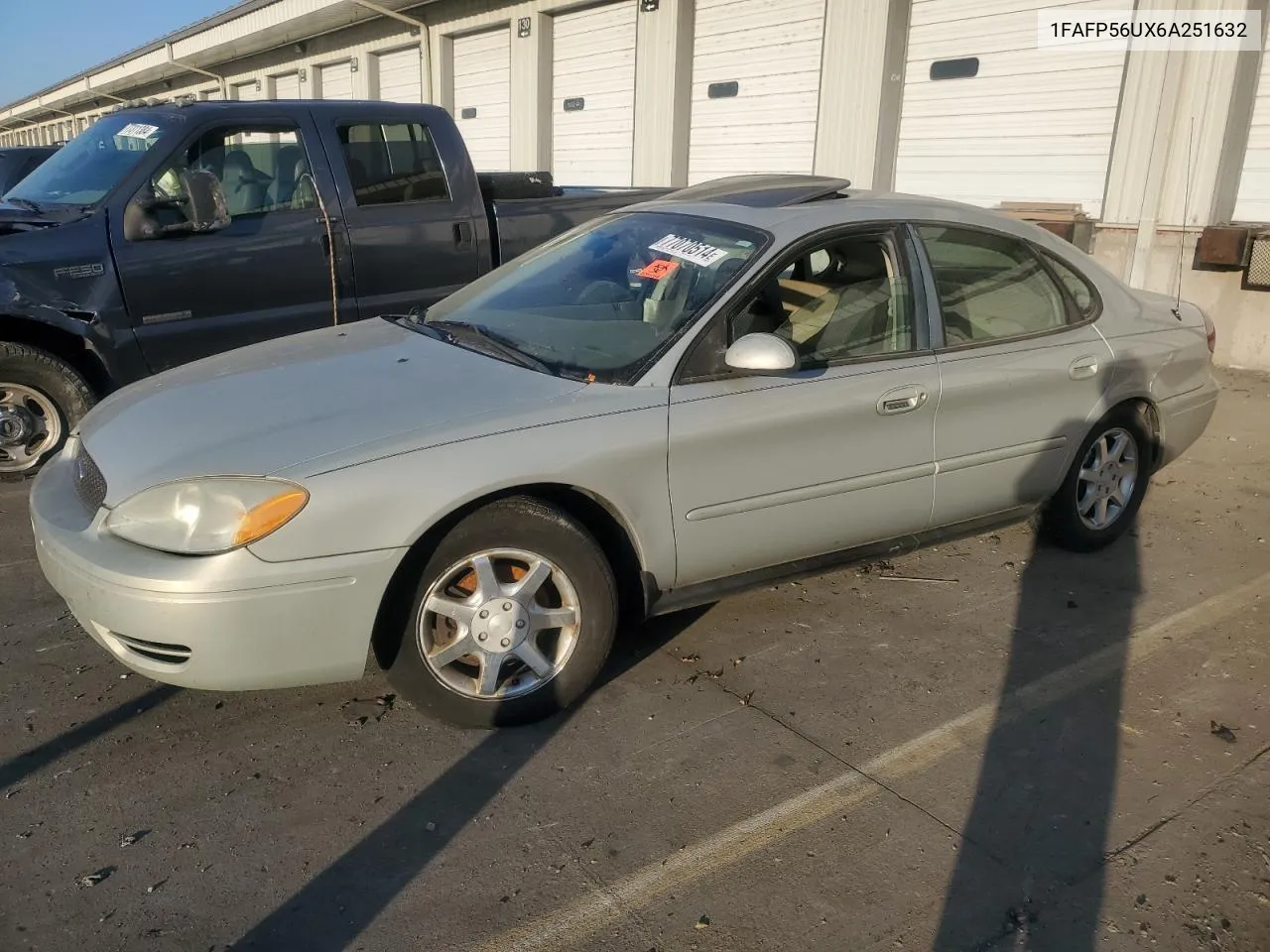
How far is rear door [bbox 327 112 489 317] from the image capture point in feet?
19.9

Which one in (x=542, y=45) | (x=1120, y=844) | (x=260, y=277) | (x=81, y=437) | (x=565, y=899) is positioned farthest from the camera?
(x=542, y=45)

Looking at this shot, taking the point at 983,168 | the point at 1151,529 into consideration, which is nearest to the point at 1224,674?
the point at 1151,529

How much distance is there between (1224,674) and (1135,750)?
2.59ft

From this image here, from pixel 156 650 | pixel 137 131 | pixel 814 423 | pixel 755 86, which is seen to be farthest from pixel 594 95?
pixel 156 650

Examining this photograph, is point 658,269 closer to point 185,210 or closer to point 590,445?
point 590,445

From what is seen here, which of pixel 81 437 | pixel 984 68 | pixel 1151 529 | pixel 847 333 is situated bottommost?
pixel 1151 529

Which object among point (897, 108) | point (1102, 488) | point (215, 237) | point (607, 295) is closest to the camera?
point (607, 295)

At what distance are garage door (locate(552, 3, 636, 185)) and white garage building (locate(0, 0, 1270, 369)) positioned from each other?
0.04 m

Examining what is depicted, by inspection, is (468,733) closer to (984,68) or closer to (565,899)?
(565,899)

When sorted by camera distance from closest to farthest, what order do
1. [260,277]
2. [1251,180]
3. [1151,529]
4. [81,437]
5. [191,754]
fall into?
[191,754]
[81,437]
[1151,529]
[260,277]
[1251,180]

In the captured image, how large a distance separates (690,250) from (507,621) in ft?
5.14

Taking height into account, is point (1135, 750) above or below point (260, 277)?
below

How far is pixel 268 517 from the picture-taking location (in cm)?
273

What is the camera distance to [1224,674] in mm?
3703
